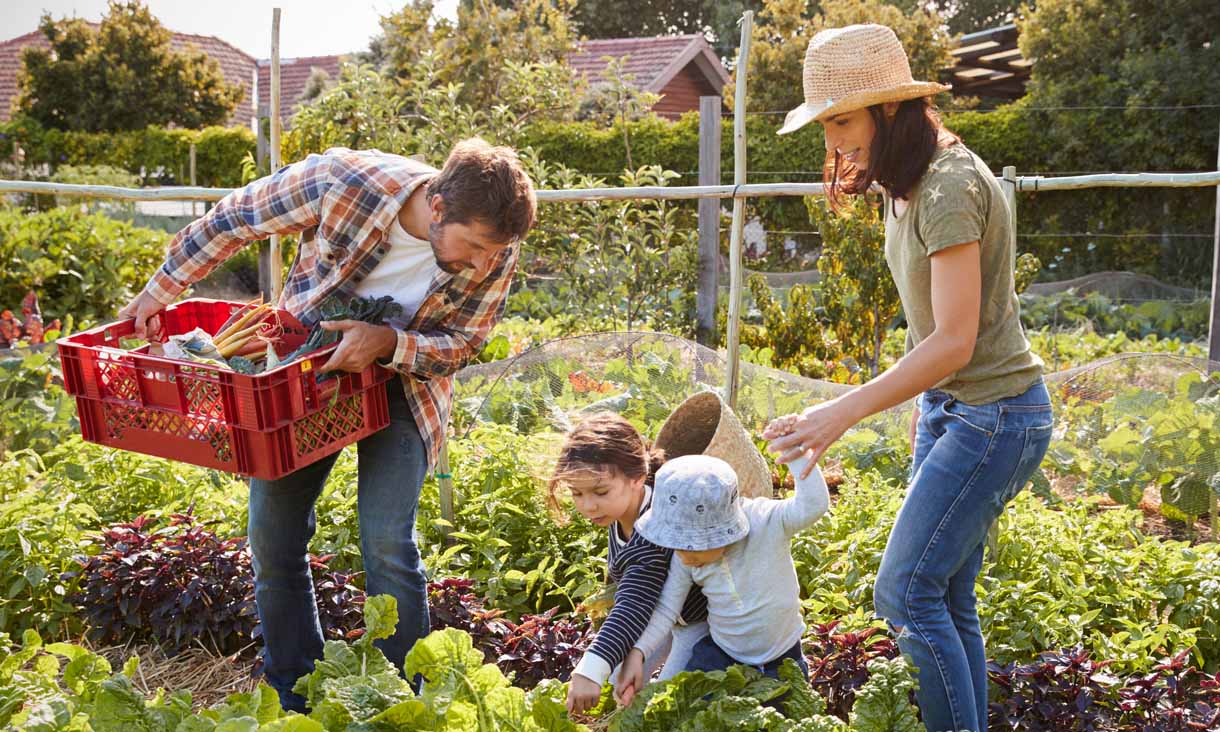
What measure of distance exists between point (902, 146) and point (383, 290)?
118cm

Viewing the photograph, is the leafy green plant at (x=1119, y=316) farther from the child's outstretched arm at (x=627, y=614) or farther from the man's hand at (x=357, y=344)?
the man's hand at (x=357, y=344)

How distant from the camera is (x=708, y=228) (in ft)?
20.0

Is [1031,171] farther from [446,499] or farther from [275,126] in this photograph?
[446,499]

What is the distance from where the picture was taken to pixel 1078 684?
8.03 ft

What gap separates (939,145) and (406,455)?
4.32ft

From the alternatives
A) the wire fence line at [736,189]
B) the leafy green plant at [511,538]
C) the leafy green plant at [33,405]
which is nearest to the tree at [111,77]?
the leafy green plant at [33,405]

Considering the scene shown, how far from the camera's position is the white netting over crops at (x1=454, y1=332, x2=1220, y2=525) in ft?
12.8

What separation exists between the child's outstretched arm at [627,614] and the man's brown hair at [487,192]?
71cm

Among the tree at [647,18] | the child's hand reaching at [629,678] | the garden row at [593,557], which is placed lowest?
the garden row at [593,557]

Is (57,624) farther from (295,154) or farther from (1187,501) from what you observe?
(295,154)

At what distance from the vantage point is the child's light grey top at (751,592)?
83.7 inches

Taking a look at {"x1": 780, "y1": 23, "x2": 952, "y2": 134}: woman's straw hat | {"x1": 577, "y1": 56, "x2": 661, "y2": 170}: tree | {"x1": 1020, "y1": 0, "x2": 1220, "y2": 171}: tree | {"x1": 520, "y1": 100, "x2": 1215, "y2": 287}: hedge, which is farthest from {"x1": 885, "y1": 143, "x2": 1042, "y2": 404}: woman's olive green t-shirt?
{"x1": 1020, "y1": 0, "x2": 1220, "y2": 171}: tree

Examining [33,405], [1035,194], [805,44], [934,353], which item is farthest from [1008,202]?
[805,44]

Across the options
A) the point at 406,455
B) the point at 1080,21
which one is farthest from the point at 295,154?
the point at 1080,21
